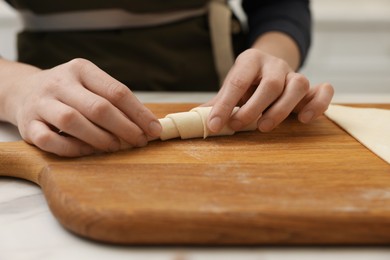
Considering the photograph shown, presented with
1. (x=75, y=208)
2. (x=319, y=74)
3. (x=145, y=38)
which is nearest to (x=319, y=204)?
(x=75, y=208)

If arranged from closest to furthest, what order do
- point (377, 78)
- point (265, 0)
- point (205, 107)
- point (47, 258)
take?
point (47, 258) < point (205, 107) < point (265, 0) < point (377, 78)

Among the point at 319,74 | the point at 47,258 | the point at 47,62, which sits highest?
the point at 47,258

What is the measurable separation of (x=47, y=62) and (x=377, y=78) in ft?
4.67

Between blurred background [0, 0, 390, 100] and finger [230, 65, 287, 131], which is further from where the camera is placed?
blurred background [0, 0, 390, 100]

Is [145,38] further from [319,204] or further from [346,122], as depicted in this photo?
[319,204]

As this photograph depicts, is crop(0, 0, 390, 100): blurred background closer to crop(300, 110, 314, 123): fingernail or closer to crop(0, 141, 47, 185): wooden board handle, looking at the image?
crop(300, 110, 314, 123): fingernail

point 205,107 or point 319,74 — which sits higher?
point 205,107

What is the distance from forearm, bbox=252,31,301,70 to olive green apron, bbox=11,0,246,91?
3.9 inches

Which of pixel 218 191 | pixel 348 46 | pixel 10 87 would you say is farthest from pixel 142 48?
pixel 348 46

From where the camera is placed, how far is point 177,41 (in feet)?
3.91

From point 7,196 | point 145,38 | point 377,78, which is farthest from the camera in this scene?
point 377,78

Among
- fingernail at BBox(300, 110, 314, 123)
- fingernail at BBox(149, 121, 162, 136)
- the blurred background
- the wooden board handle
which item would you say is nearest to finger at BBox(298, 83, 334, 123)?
fingernail at BBox(300, 110, 314, 123)

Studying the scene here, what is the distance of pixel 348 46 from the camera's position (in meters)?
2.10

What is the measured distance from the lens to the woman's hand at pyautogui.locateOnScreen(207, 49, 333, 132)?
2.41 ft
